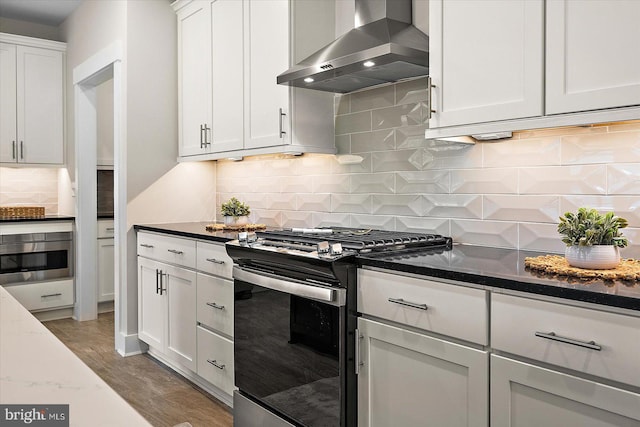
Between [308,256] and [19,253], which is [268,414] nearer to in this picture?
[308,256]

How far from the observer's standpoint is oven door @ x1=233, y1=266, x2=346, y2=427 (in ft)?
6.52

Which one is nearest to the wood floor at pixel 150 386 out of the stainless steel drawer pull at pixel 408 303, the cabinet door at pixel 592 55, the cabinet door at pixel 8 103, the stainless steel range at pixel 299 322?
the stainless steel range at pixel 299 322

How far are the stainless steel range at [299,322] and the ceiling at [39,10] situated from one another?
11.6 ft

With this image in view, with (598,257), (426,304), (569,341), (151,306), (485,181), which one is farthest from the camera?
(151,306)

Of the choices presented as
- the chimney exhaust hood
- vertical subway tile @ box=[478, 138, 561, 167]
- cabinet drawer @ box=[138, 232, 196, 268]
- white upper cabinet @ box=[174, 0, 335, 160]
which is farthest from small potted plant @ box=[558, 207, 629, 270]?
cabinet drawer @ box=[138, 232, 196, 268]

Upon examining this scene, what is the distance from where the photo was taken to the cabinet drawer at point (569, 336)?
1.25 m

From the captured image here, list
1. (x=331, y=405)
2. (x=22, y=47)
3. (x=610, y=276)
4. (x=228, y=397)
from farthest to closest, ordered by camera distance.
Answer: (x=22, y=47) → (x=228, y=397) → (x=331, y=405) → (x=610, y=276)

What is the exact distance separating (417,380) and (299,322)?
1.90 feet

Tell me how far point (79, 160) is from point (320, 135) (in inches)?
108

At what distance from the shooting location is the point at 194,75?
147 inches

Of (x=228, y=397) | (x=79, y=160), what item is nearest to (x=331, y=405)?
(x=228, y=397)

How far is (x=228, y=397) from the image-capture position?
286 centimetres

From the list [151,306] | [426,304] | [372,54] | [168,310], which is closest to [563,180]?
[426,304]

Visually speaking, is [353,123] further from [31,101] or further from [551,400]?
[31,101]
